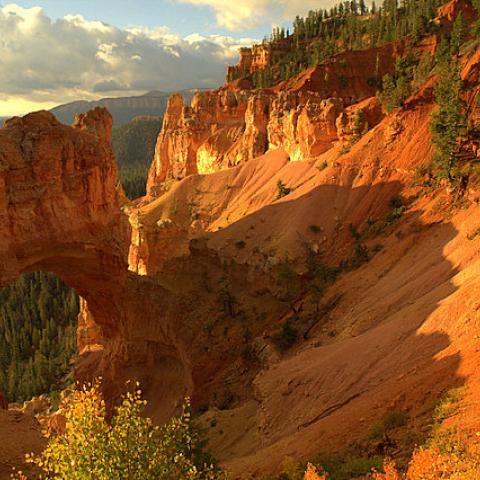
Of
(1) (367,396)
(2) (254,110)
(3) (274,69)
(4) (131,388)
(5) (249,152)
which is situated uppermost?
(3) (274,69)

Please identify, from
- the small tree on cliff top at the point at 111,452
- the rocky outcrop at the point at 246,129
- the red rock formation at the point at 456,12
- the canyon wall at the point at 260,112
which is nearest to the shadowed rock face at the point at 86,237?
A: the small tree on cliff top at the point at 111,452

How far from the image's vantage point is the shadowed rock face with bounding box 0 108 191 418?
24359 millimetres

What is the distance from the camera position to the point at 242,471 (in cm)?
1481

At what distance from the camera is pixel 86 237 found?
28.1 m

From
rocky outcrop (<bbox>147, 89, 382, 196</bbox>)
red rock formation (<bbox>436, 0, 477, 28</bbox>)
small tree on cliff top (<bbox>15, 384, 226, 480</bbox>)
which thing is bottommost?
small tree on cliff top (<bbox>15, 384, 226, 480</bbox>)

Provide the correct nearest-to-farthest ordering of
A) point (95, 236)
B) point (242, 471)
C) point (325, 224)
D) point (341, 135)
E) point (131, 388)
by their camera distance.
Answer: point (242, 471)
point (95, 236)
point (131, 388)
point (325, 224)
point (341, 135)

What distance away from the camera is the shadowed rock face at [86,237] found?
24359 mm

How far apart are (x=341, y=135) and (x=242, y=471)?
44147mm

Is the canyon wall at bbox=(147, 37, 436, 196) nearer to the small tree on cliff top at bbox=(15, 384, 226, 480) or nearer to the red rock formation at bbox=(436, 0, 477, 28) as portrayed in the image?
the red rock formation at bbox=(436, 0, 477, 28)

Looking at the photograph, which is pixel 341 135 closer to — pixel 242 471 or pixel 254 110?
pixel 254 110

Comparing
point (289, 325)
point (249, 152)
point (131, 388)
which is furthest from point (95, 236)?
point (249, 152)

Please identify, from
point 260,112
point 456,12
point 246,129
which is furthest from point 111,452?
point 456,12

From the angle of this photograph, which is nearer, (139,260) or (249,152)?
(139,260)

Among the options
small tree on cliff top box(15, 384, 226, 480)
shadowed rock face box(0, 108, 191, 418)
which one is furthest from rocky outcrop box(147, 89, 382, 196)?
small tree on cliff top box(15, 384, 226, 480)
